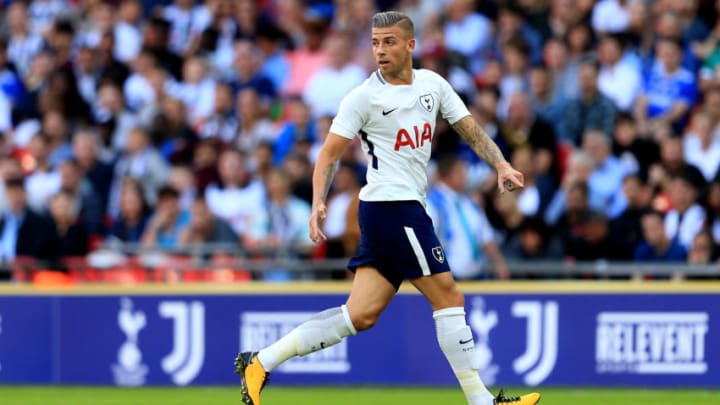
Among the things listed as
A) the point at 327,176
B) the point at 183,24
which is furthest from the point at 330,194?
the point at 327,176

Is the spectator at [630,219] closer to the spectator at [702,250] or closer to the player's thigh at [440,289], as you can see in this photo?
the spectator at [702,250]

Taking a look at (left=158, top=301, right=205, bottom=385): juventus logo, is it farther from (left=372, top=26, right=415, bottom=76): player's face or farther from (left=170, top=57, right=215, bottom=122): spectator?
(left=372, top=26, right=415, bottom=76): player's face

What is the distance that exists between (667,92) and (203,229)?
496 centimetres

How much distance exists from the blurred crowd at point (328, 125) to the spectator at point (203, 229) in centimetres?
2

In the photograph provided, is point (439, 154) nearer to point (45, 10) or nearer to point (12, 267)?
point (12, 267)

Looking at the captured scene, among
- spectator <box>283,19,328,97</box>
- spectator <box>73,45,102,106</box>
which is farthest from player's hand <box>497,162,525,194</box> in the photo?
spectator <box>73,45,102,106</box>

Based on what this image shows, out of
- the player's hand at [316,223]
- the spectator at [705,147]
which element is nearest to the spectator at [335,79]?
the spectator at [705,147]

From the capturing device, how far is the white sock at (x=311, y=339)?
8766 mm

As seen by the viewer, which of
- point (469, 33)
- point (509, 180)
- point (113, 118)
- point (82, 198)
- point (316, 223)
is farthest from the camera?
point (113, 118)

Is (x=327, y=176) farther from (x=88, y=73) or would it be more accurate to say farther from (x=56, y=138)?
(x=88, y=73)

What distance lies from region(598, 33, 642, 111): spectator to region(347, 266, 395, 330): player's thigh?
733 centimetres

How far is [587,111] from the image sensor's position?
1515 centimetres

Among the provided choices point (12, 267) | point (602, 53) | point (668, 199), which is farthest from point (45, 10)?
point (668, 199)

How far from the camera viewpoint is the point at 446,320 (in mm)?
8570
